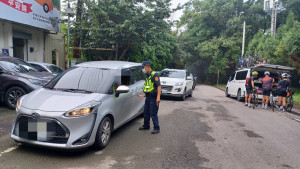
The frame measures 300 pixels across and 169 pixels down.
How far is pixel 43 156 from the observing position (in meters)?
4.12

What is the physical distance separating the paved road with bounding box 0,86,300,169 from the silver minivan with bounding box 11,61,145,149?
0.29 meters

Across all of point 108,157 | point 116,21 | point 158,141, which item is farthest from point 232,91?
point 108,157

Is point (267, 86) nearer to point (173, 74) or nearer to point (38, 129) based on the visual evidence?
point (173, 74)

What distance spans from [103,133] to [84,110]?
737 millimetres

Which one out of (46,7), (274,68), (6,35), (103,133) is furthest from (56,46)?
(103,133)

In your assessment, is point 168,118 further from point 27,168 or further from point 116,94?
point 27,168

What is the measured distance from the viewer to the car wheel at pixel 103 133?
4430mm

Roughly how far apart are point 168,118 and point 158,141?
2.43 meters

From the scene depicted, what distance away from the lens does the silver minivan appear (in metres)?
3.97

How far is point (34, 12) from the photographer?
14.1 metres

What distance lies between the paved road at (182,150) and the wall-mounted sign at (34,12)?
932 cm

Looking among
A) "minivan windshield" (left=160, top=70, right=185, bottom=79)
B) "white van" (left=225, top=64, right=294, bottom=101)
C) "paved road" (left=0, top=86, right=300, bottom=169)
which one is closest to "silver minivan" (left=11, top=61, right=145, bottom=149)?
"paved road" (left=0, top=86, right=300, bottom=169)

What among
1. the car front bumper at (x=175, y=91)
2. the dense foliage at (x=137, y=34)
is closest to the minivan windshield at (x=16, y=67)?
the car front bumper at (x=175, y=91)

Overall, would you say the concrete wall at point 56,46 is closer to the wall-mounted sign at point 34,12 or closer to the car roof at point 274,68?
the wall-mounted sign at point 34,12
